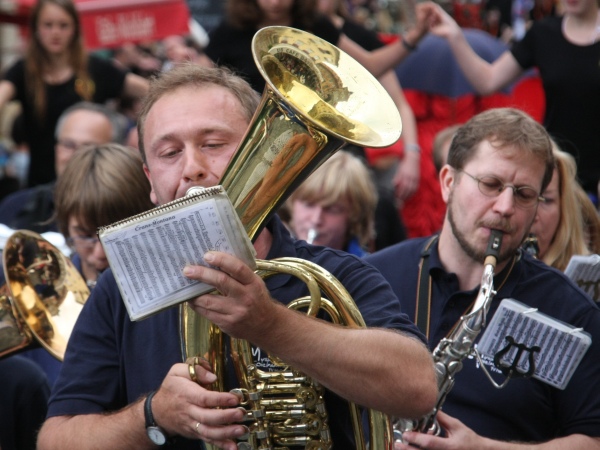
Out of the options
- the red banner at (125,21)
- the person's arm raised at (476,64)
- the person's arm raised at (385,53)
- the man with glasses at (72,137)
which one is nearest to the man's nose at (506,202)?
the person's arm raised at (476,64)

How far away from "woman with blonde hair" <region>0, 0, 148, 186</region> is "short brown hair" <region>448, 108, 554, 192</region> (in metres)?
3.35

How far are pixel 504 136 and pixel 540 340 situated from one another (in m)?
0.76

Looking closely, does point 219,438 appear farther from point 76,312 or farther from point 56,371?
point 56,371

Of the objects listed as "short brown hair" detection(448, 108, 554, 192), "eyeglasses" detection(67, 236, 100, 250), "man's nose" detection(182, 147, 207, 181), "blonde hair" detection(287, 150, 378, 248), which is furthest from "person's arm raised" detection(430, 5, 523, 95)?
"man's nose" detection(182, 147, 207, 181)

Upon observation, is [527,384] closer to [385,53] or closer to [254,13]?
[254,13]

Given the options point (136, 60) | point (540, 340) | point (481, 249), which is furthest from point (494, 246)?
point (136, 60)

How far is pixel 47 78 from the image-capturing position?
6402mm

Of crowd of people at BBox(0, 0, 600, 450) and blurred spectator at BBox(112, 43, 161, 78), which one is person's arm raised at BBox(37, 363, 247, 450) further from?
blurred spectator at BBox(112, 43, 161, 78)

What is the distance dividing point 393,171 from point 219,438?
4.82 meters

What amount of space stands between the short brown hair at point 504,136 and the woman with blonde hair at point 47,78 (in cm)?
335

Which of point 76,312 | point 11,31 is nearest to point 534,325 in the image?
point 76,312

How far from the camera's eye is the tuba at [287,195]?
2232mm

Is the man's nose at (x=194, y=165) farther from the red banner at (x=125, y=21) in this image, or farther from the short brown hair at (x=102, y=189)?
the red banner at (x=125, y=21)

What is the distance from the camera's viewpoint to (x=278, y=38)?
2521mm
